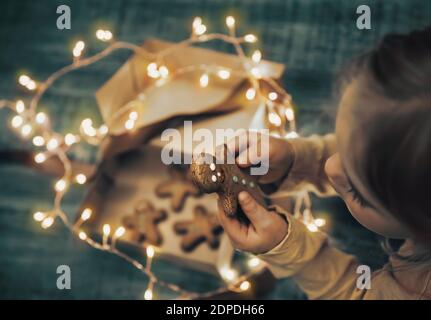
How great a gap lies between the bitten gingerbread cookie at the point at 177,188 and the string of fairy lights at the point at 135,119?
0.08 meters

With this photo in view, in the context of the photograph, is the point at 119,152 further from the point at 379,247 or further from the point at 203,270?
the point at 379,247

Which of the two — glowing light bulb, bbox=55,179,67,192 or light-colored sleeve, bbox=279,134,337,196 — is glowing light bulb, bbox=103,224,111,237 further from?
light-colored sleeve, bbox=279,134,337,196

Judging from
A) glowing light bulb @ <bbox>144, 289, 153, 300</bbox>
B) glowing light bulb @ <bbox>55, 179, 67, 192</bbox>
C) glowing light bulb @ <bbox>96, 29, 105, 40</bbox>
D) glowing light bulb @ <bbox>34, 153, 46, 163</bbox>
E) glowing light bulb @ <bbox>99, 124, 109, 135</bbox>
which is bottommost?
glowing light bulb @ <bbox>144, 289, 153, 300</bbox>

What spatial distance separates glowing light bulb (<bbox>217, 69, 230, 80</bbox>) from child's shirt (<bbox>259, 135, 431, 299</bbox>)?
0.59 feet

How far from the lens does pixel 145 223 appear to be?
94cm

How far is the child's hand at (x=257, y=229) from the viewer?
745 millimetres

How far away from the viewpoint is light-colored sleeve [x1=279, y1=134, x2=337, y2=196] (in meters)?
0.85

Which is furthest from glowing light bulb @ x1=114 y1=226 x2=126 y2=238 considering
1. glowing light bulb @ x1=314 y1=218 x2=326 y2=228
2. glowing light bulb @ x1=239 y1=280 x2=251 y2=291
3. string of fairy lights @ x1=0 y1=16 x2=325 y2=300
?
glowing light bulb @ x1=314 y1=218 x2=326 y2=228

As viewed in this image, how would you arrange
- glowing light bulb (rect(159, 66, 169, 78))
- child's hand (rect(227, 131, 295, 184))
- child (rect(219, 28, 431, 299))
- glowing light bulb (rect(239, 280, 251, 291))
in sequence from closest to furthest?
child (rect(219, 28, 431, 299))
child's hand (rect(227, 131, 295, 184))
glowing light bulb (rect(239, 280, 251, 291))
glowing light bulb (rect(159, 66, 169, 78))

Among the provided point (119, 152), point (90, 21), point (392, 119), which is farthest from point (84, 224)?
point (392, 119)

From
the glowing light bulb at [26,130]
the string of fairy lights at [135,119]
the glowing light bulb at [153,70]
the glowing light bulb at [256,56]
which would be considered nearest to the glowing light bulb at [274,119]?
the string of fairy lights at [135,119]

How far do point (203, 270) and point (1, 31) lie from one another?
600 millimetres

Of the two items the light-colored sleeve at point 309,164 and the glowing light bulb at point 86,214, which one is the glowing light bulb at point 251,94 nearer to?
the light-colored sleeve at point 309,164

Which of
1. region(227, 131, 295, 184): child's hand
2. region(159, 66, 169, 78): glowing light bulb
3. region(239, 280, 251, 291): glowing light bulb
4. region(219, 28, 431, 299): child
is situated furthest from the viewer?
region(159, 66, 169, 78): glowing light bulb
